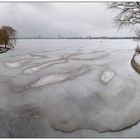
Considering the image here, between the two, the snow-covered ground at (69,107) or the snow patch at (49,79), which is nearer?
the snow-covered ground at (69,107)

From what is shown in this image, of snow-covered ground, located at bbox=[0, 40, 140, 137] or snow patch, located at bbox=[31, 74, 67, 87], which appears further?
snow patch, located at bbox=[31, 74, 67, 87]

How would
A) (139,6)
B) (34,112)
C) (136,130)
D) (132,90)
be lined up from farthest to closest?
(139,6)
(132,90)
(34,112)
(136,130)

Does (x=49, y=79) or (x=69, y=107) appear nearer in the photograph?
(x=69, y=107)

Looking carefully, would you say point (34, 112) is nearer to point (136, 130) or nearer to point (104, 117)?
point (104, 117)

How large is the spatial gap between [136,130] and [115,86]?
546cm

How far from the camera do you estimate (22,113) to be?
8.08 metres

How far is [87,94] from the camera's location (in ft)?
34.4

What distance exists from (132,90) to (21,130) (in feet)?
23.1

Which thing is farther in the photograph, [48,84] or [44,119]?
[48,84]

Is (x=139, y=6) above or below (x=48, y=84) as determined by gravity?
above

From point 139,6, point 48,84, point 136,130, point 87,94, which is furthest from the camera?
point 139,6

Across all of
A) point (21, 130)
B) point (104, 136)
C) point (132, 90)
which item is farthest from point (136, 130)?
point (132, 90)

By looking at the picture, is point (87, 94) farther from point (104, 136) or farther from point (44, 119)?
point (104, 136)

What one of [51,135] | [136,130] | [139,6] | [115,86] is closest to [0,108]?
[51,135]
